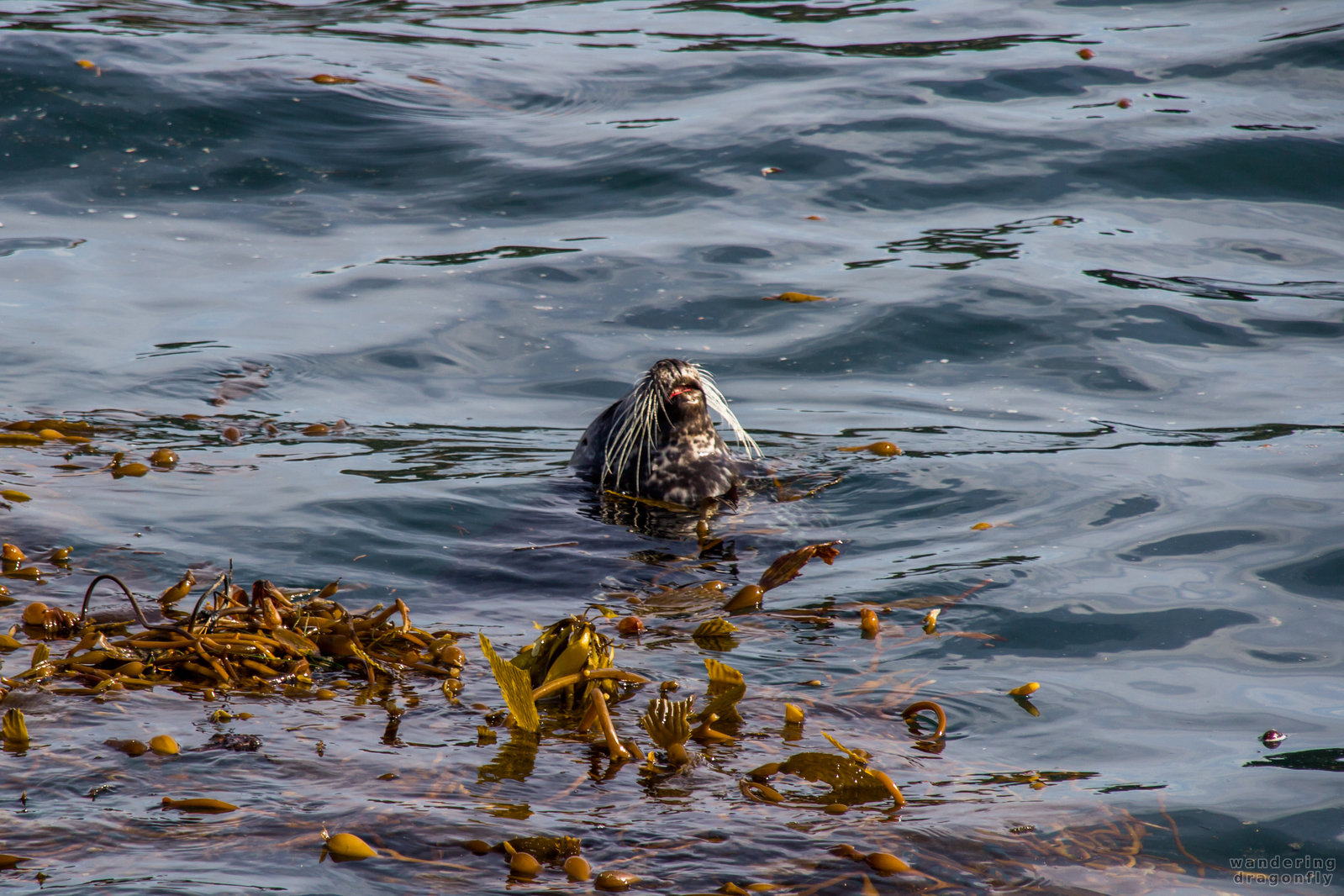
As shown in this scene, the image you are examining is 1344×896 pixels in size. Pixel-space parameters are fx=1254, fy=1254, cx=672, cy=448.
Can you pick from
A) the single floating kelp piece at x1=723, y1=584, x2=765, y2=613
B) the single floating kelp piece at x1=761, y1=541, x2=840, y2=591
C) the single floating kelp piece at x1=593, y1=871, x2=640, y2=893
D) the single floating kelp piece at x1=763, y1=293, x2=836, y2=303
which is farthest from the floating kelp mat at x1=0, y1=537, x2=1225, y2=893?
the single floating kelp piece at x1=763, y1=293, x2=836, y2=303

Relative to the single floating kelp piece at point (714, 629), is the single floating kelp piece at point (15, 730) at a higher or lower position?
higher

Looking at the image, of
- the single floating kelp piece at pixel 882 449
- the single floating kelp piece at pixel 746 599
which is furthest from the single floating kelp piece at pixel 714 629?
the single floating kelp piece at pixel 882 449

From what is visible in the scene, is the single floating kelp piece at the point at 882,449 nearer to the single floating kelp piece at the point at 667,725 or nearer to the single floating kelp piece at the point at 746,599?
the single floating kelp piece at the point at 746,599

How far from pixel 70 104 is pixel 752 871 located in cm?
1274

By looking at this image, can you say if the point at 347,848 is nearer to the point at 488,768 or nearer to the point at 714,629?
the point at 488,768

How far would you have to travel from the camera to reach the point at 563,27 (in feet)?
61.2

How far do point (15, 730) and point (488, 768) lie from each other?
1.17 m

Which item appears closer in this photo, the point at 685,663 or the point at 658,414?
the point at 685,663

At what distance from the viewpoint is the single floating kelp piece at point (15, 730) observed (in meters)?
3.10

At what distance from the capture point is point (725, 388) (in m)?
8.84

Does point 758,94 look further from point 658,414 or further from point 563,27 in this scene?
point 658,414

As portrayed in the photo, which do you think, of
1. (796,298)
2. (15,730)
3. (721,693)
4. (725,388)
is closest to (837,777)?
(721,693)

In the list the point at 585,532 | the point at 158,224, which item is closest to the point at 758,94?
the point at 158,224

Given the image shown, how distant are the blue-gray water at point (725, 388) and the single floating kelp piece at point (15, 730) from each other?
8 cm
